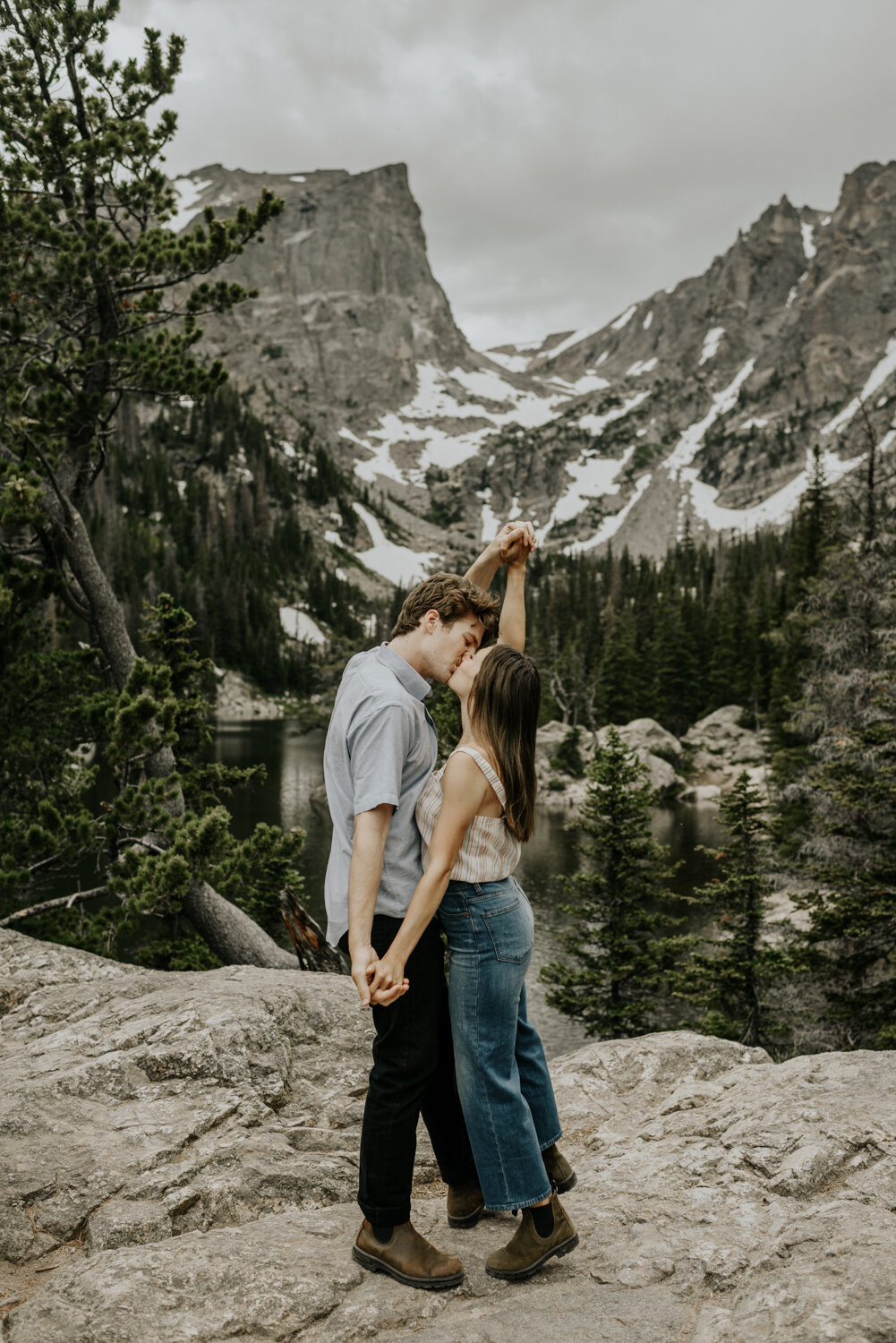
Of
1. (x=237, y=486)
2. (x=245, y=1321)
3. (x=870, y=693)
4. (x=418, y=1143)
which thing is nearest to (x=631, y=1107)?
(x=418, y=1143)

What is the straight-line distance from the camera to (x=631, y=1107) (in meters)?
5.37

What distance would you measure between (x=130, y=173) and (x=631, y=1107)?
11381 mm

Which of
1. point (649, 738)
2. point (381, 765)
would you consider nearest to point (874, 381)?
point (649, 738)

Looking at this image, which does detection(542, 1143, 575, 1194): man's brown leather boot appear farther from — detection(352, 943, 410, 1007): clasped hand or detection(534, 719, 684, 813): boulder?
detection(534, 719, 684, 813): boulder

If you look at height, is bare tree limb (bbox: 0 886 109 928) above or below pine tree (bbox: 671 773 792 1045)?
above

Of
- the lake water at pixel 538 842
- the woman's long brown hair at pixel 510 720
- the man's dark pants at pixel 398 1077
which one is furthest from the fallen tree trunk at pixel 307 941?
the lake water at pixel 538 842

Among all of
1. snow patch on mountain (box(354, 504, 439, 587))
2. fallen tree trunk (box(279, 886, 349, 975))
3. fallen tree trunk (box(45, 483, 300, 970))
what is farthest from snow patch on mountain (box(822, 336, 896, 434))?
fallen tree trunk (box(279, 886, 349, 975))

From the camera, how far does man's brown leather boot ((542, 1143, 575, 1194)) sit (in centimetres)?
381

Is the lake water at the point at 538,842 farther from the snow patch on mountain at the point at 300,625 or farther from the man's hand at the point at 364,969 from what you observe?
the snow patch on mountain at the point at 300,625

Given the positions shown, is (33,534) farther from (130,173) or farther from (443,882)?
(443,882)

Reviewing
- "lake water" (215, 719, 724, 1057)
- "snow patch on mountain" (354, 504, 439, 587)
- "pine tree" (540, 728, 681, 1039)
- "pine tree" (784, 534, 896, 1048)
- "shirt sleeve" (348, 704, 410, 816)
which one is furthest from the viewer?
"snow patch on mountain" (354, 504, 439, 587)

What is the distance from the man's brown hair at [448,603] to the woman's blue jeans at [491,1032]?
1076 mm

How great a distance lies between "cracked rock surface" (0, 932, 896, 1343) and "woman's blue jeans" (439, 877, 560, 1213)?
0.38 metres

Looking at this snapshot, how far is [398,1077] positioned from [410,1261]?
0.64m
